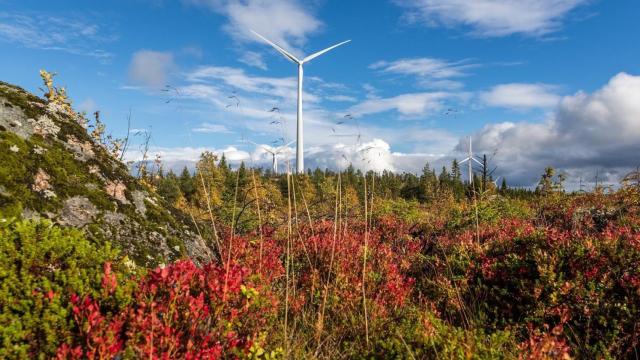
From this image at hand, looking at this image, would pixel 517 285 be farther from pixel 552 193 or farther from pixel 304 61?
pixel 304 61

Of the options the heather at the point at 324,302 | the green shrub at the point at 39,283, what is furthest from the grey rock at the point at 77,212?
the green shrub at the point at 39,283

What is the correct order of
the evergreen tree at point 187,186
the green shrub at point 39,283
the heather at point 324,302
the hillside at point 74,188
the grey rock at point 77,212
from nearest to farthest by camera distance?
the green shrub at point 39,283, the heather at point 324,302, the hillside at point 74,188, the grey rock at point 77,212, the evergreen tree at point 187,186

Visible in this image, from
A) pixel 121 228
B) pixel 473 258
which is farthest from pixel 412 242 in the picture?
Answer: pixel 121 228

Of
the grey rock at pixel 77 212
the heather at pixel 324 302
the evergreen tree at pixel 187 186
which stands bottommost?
the heather at pixel 324 302

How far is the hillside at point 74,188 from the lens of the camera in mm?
5129

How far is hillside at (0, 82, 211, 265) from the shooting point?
5.13 metres

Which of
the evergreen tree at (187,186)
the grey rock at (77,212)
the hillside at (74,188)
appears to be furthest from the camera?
the evergreen tree at (187,186)

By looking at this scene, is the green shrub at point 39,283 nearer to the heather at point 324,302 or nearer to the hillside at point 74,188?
the heather at point 324,302

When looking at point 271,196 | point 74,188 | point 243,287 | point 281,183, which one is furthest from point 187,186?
point 243,287

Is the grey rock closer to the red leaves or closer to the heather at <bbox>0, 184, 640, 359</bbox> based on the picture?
the heather at <bbox>0, 184, 640, 359</bbox>

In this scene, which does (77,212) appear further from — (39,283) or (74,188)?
(39,283)

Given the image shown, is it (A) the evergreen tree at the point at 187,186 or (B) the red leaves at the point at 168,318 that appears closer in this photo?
(B) the red leaves at the point at 168,318

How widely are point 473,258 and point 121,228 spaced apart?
527 cm

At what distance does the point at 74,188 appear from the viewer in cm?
564
